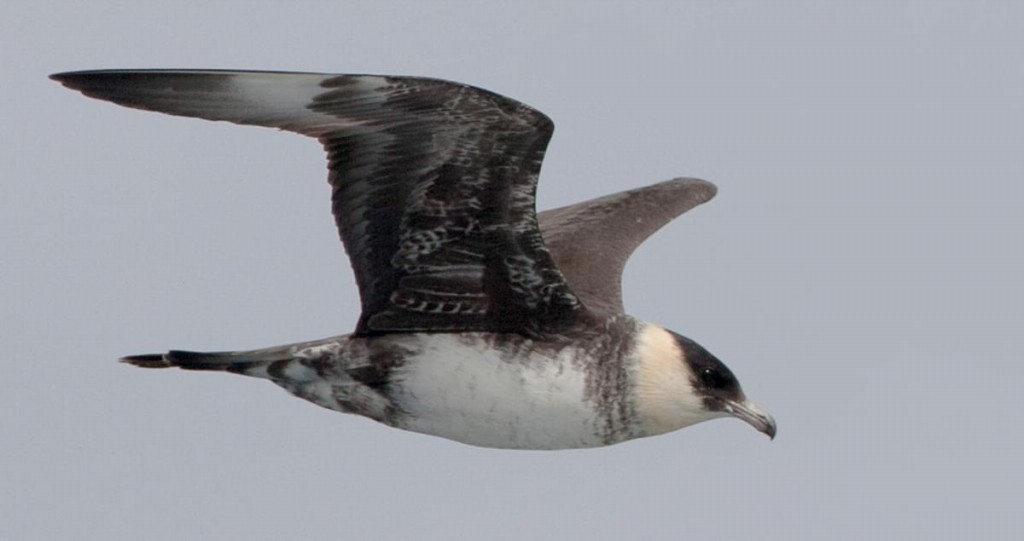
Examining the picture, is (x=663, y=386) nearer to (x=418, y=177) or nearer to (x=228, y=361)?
(x=418, y=177)

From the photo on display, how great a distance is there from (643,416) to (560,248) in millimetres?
2159

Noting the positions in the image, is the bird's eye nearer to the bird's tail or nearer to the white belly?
the white belly

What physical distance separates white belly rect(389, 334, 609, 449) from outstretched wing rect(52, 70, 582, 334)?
0.12m

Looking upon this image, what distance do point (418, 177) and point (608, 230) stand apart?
305cm

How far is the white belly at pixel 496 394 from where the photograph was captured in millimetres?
9203

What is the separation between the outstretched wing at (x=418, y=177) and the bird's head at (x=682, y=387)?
43 cm

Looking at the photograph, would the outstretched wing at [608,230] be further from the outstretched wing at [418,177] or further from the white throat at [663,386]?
the outstretched wing at [418,177]

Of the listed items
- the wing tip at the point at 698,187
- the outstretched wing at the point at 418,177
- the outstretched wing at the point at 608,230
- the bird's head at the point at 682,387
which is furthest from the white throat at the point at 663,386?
the wing tip at the point at 698,187

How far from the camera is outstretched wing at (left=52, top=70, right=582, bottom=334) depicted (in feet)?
27.8

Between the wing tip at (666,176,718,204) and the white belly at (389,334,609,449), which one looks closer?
the white belly at (389,334,609,449)

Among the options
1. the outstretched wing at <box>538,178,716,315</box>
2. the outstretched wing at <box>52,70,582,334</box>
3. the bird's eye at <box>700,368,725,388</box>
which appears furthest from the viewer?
the outstretched wing at <box>538,178,716,315</box>

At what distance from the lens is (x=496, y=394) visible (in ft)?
30.3

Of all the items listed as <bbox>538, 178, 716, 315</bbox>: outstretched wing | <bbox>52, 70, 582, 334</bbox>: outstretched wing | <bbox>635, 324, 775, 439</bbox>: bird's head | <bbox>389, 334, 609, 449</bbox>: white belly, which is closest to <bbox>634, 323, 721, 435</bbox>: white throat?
<bbox>635, 324, 775, 439</bbox>: bird's head

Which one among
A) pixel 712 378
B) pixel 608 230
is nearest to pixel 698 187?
pixel 608 230
